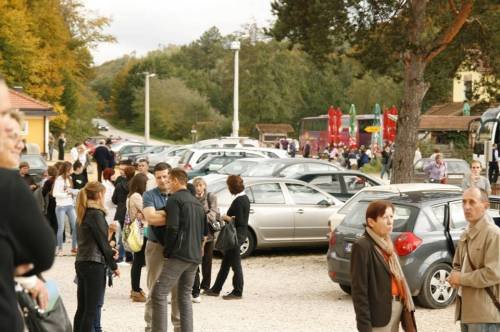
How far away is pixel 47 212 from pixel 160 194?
24.5 feet

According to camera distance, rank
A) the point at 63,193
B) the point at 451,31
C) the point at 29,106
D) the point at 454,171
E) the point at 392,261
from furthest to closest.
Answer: the point at 29,106, the point at 454,171, the point at 451,31, the point at 63,193, the point at 392,261

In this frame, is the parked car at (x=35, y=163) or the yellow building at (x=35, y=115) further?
the yellow building at (x=35, y=115)

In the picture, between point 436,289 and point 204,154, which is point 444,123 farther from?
point 436,289

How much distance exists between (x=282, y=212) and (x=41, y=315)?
1269cm

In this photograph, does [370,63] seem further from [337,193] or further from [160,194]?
[160,194]

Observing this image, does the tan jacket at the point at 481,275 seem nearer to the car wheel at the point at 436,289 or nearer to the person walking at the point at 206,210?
the car wheel at the point at 436,289

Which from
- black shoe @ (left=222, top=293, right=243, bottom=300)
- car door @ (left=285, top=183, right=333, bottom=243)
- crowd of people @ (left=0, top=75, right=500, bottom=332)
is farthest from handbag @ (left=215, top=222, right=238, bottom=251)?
car door @ (left=285, top=183, right=333, bottom=243)

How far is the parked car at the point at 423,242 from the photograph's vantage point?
11.5 m

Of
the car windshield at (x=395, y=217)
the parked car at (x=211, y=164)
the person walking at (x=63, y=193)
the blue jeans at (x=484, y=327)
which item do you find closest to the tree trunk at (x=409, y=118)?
the parked car at (x=211, y=164)

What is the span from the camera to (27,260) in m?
3.35

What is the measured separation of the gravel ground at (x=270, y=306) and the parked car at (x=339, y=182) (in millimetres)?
3564

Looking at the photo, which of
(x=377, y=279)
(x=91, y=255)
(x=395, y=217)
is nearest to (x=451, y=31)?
(x=395, y=217)

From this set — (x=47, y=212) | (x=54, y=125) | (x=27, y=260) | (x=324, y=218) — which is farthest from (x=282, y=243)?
(x=54, y=125)

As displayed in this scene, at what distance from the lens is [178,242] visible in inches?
337
